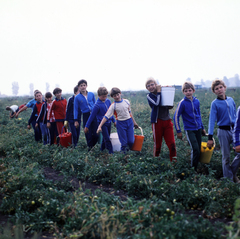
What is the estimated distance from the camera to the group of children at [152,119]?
4219 mm

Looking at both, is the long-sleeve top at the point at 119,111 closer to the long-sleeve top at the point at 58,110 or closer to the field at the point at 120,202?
the field at the point at 120,202

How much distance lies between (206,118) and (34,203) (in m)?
8.63

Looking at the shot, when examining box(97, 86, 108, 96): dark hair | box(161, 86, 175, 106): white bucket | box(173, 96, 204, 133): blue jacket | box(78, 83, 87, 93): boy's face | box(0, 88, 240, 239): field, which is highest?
box(78, 83, 87, 93): boy's face

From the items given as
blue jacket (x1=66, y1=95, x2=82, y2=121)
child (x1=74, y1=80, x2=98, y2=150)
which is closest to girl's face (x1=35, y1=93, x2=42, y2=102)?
blue jacket (x1=66, y1=95, x2=82, y2=121)

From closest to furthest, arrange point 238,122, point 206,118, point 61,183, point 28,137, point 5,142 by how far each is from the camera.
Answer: point 238,122 < point 61,183 < point 5,142 < point 28,137 < point 206,118

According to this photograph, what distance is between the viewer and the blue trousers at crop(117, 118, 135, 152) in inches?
223

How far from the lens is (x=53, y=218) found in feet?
10.1

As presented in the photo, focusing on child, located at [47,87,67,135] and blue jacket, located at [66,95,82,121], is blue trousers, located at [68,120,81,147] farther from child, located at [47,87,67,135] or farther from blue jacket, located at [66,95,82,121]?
child, located at [47,87,67,135]

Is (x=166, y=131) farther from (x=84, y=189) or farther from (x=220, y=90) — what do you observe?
(x=84, y=189)

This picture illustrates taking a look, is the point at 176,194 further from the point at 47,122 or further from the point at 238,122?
the point at 47,122

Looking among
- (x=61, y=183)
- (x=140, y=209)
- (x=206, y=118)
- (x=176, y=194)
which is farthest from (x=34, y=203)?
(x=206, y=118)

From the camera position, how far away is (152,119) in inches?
200

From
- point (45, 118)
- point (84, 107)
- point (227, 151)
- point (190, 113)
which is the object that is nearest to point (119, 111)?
point (84, 107)

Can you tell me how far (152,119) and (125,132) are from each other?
86 cm
